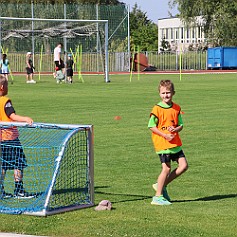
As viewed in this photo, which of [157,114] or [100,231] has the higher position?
[157,114]

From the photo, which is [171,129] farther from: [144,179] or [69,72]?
[69,72]

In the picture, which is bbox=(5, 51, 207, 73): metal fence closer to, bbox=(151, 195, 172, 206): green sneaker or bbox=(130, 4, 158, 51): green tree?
bbox=(130, 4, 158, 51): green tree

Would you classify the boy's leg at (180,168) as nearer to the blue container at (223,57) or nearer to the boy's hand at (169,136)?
the boy's hand at (169,136)

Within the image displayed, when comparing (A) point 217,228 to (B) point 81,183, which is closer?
(A) point 217,228

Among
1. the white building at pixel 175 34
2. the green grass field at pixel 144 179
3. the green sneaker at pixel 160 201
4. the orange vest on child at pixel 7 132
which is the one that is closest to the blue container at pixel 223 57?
the green grass field at pixel 144 179

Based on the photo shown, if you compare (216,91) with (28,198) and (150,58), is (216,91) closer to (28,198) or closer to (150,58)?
(28,198)

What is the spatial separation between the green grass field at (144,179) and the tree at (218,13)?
6107cm

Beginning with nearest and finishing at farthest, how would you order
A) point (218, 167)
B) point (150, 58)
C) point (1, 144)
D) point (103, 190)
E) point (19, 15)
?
1. point (1, 144)
2. point (103, 190)
3. point (218, 167)
4. point (19, 15)
5. point (150, 58)

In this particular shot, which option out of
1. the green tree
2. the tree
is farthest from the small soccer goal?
the green tree

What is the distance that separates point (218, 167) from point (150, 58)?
6644 cm

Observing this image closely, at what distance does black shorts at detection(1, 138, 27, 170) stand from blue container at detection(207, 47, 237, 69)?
220 ft

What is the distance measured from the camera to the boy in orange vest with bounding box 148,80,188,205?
30.8ft

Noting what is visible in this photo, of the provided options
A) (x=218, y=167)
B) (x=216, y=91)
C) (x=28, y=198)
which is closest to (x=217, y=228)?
(x=28, y=198)

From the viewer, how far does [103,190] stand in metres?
10.5
